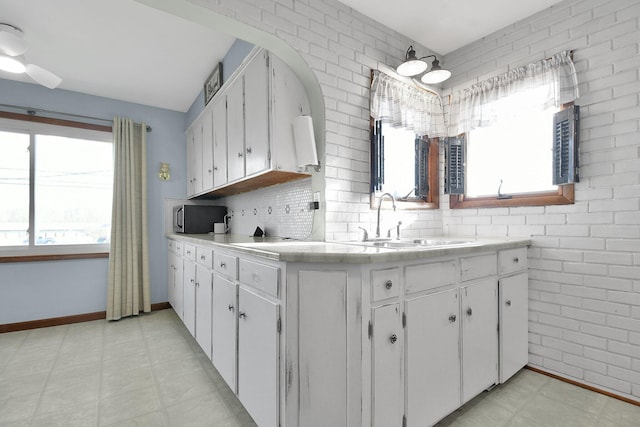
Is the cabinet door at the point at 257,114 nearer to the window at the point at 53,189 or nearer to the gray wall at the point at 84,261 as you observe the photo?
the gray wall at the point at 84,261

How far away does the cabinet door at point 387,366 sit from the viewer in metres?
1.27

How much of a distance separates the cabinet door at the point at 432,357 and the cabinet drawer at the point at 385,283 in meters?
0.13

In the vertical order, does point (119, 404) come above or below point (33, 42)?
below

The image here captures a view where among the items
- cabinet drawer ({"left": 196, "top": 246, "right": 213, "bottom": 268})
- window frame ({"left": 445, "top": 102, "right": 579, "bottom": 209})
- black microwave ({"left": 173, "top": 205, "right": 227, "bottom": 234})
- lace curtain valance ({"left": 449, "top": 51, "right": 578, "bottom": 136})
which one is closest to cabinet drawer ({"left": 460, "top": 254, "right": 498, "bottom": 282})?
window frame ({"left": 445, "top": 102, "right": 579, "bottom": 209})

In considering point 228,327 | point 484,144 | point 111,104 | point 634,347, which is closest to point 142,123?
point 111,104

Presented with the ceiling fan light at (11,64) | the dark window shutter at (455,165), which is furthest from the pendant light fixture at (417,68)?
the ceiling fan light at (11,64)

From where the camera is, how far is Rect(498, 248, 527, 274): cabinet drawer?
1947 mm

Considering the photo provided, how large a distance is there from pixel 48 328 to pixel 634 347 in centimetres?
519

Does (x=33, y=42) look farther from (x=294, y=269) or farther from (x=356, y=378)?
(x=356, y=378)

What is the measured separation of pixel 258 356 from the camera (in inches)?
57.1

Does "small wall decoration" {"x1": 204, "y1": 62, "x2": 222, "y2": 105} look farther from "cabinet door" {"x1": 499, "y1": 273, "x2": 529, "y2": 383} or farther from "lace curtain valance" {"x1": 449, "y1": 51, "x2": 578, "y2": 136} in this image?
"cabinet door" {"x1": 499, "y1": 273, "x2": 529, "y2": 383}

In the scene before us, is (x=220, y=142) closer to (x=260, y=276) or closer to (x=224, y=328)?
(x=224, y=328)

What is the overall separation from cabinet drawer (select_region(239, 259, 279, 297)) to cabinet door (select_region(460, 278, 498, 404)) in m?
1.08

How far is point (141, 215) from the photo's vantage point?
3730 mm
